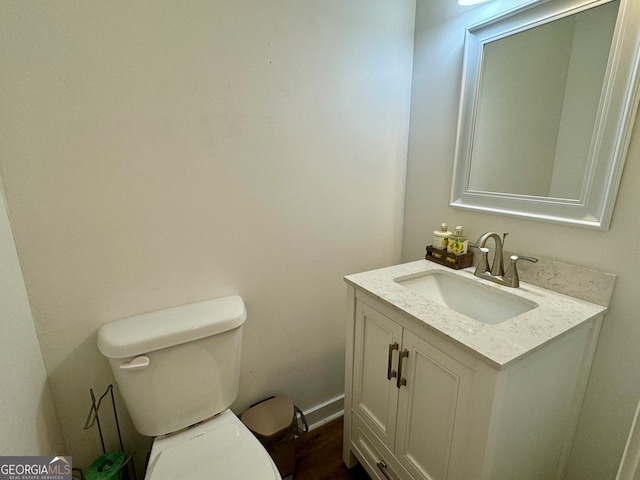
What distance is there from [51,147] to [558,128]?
5.42 feet

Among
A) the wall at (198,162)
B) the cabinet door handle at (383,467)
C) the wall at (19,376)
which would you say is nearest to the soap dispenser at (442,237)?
the wall at (198,162)

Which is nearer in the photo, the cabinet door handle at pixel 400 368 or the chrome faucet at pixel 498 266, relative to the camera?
the cabinet door handle at pixel 400 368

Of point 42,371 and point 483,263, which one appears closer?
point 42,371

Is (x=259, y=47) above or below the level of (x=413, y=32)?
below

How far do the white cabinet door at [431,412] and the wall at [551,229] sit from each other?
590mm

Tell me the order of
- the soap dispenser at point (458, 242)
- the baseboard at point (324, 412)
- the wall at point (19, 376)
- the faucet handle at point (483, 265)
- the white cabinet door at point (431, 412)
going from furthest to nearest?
the baseboard at point (324, 412) < the soap dispenser at point (458, 242) < the faucet handle at point (483, 265) < the white cabinet door at point (431, 412) < the wall at point (19, 376)

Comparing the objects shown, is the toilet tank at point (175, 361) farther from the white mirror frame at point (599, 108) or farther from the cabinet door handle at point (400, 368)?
the white mirror frame at point (599, 108)

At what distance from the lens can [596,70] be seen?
915mm

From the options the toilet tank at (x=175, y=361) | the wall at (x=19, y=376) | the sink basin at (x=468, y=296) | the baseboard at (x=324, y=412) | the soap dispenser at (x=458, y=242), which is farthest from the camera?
the baseboard at (x=324, y=412)

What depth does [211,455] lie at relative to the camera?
911mm

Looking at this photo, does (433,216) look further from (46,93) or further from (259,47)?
(46,93)

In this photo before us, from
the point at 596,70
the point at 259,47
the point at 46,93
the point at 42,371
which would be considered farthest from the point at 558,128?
the point at 42,371

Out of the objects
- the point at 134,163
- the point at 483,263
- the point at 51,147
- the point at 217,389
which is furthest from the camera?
the point at 483,263

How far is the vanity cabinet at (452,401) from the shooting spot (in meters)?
0.75
